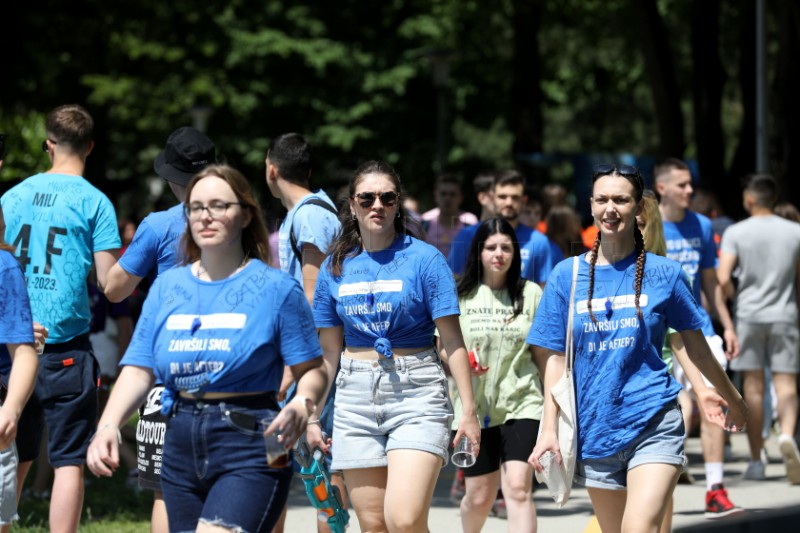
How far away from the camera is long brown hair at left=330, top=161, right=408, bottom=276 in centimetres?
614

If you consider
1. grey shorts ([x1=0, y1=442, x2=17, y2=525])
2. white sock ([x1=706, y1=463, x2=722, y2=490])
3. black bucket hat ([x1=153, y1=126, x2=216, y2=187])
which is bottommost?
white sock ([x1=706, y1=463, x2=722, y2=490])

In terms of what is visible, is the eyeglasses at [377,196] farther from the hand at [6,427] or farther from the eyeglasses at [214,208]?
the hand at [6,427]

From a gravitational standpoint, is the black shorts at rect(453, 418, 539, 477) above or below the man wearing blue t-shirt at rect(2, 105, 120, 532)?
below

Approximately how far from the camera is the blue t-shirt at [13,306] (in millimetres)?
5156

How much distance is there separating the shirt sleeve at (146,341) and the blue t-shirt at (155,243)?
153cm

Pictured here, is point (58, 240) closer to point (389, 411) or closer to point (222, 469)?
point (389, 411)

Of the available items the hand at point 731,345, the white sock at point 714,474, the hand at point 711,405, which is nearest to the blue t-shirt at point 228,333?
the hand at point 711,405

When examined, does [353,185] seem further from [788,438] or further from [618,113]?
[618,113]

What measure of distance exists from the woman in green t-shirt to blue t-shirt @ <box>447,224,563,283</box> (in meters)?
1.07

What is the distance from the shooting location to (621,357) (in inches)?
221

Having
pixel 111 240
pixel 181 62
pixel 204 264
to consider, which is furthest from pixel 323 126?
pixel 204 264

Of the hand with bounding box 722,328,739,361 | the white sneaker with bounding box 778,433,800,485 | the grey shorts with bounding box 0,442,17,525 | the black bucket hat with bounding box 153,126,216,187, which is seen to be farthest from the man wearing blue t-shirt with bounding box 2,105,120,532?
the white sneaker with bounding box 778,433,800,485

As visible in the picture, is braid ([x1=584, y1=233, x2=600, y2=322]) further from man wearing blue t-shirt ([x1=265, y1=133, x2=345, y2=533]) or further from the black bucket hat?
the black bucket hat

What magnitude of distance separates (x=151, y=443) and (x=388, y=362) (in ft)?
3.52
